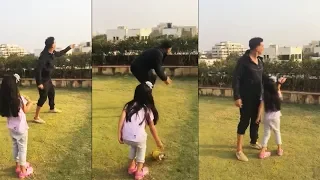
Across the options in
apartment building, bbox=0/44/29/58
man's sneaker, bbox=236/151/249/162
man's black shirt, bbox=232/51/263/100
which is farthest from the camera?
apartment building, bbox=0/44/29/58

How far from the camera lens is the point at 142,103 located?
11.8ft

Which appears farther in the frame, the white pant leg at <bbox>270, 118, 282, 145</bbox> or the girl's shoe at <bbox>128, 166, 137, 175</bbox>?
the girl's shoe at <bbox>128, 166, 137, 175</bbox>

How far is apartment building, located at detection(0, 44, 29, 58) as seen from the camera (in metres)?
3.67

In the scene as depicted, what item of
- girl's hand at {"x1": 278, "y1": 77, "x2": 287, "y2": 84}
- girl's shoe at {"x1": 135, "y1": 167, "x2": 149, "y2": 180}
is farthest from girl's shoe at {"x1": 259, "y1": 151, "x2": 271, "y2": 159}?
girl's shoe at {"x1": 135, "y1": 167, "x2": 149, "y2": 180}

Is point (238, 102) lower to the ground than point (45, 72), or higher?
lower

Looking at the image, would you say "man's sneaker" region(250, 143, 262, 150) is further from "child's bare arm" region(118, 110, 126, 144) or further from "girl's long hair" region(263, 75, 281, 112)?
"child's bare arm" region(118, 110, 126, 144)

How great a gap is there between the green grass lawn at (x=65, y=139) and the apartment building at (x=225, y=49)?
1351 mm

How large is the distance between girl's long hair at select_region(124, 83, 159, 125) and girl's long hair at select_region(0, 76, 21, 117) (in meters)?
1.09

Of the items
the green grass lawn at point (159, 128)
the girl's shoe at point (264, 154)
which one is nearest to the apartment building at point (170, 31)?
the green grass lawn at point (159, 128)

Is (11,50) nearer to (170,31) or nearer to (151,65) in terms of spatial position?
(151,65)

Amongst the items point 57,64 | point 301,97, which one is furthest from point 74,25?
point 301,97

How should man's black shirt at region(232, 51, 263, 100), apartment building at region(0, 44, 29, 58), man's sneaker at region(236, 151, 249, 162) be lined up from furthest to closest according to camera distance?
apartment building at region(0, 44, 29, 58) → man's sneaker at region(236, 151, 249, 162) → man's black shirt at region(232, 51, 263, 100)

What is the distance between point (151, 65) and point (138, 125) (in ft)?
2.04

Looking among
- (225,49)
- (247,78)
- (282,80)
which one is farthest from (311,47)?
(225,49)
